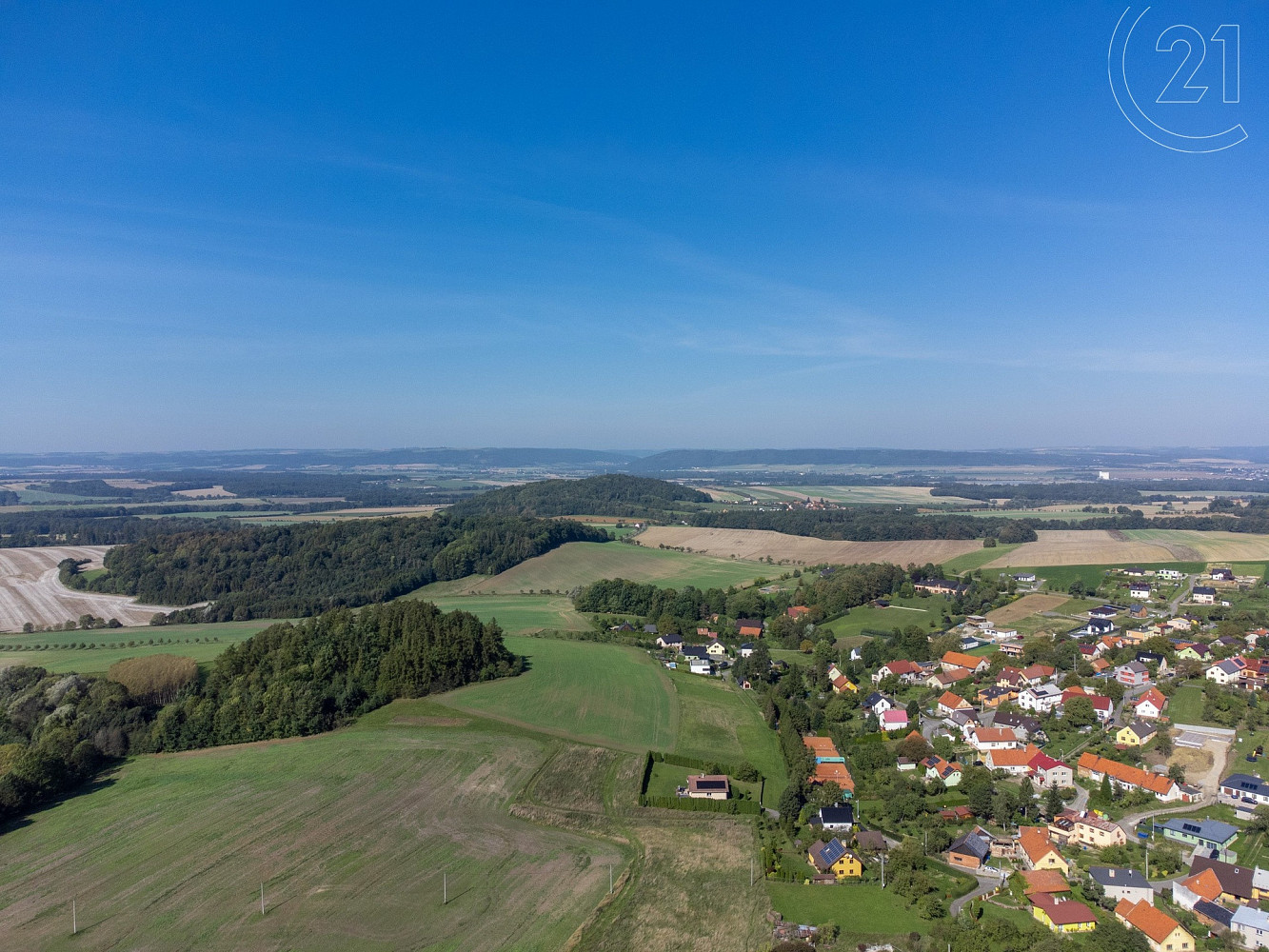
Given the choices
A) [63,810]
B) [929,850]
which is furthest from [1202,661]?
[63,810]

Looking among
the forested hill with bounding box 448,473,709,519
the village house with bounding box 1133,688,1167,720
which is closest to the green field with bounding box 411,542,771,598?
the forested hill with bounding box 448,473,709,519

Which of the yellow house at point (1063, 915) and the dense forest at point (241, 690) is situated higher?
the dense forest at point (241, 690)

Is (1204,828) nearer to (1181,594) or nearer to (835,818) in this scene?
(835,818)

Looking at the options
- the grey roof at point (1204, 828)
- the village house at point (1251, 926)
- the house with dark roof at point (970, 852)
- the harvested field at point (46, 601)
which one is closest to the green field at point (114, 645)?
the harvested field at point (46, 601)

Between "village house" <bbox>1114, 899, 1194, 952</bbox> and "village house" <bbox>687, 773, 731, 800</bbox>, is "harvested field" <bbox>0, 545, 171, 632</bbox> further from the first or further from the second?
"village house" <bbox>1114, 899, 1194, 952</bbox>

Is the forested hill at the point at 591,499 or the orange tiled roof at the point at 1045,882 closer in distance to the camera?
the orange tiled roof at the point at 1045,882

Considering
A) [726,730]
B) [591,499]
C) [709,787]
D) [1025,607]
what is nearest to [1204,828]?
[709,787]

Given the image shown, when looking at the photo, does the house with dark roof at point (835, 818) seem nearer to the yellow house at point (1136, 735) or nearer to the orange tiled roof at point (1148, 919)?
the orange tiled roof at point (1148, 919)
